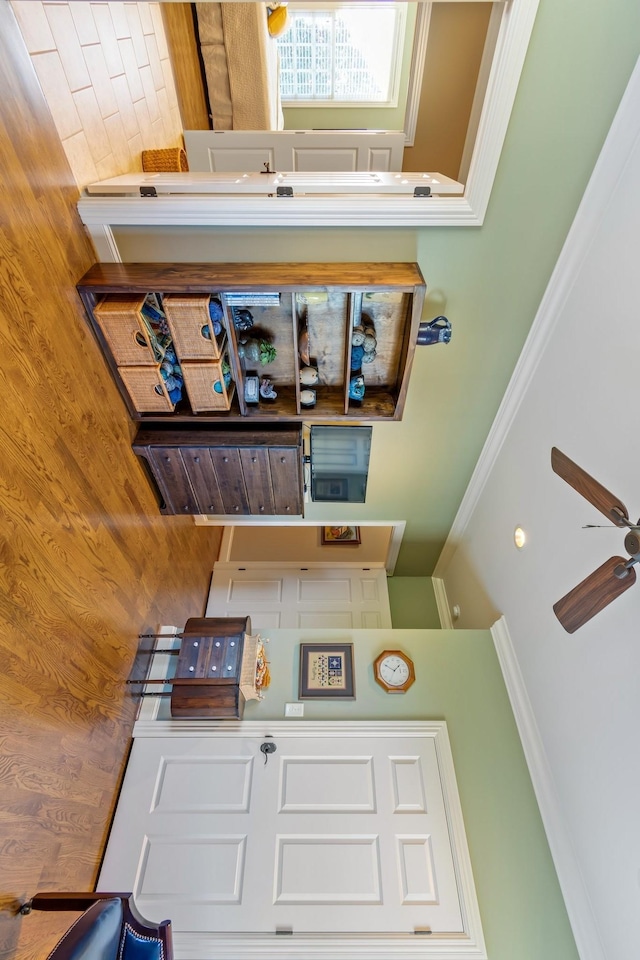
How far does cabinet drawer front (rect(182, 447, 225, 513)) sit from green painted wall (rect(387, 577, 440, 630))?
205 centimetres

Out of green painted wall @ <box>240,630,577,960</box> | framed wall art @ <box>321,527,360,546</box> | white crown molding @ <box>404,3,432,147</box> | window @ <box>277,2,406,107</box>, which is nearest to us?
green painted wall @ <box>240,630,577,960</box>

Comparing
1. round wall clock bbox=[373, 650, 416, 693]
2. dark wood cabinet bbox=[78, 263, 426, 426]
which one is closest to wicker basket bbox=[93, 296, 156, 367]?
dark wood cabinet bbox=[78, 263, 426, 426]

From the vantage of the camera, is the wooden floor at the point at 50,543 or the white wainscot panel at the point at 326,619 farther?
the white wainscot panel at the point at 326,619

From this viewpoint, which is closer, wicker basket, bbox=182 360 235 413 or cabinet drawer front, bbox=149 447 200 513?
wicker basket, bbox=182 360 235 413

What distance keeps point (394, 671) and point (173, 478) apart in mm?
1541

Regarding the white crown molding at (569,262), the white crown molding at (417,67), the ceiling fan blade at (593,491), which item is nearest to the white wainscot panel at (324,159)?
the white crown molding at (417,67)

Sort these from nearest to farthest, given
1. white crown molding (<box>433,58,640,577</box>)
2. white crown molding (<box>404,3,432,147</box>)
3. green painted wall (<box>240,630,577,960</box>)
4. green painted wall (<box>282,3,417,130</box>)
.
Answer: white crown molding (<box>433,58,640,577</box>), green painted wall (<box>240,630,577,960</box>), white crown molding (<box>404,3,432,147</box>), green painted wall (<box>282,3,417,130</box>)

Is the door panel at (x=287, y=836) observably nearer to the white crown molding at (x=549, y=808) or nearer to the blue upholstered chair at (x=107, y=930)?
the white crown molding at (x=549, y=808)

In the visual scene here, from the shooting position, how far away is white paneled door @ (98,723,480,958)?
1.88 meters

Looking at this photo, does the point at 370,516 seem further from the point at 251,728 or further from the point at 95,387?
the point at 95,387

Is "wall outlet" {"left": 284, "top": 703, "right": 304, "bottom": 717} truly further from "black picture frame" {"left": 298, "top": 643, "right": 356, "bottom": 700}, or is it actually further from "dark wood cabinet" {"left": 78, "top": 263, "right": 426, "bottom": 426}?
"dark wood cabinet" {"left": 78, "top": 263, "right": 426, "bottom": 426}

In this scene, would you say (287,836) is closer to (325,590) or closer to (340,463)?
(340,463)

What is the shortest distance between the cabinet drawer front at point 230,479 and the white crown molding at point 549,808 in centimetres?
158

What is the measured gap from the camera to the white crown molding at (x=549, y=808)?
1.73 m
